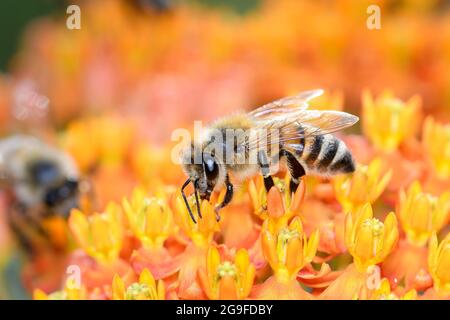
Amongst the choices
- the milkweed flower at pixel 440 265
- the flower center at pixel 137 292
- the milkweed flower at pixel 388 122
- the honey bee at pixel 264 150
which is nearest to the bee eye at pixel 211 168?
the honey bee at pixel 264 150

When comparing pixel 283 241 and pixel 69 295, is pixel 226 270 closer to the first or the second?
pixel 283 241

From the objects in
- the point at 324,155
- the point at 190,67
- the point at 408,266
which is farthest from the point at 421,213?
the point at 190,67

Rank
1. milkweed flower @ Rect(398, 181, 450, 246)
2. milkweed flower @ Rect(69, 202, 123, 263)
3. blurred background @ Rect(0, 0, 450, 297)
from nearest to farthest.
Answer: milkweed flower @ Rect(398, 181, 450, 246), milkweed flower @ Rect(69, 202, 123, 263), blurred background @ Rect(0, 0, 450, 297)

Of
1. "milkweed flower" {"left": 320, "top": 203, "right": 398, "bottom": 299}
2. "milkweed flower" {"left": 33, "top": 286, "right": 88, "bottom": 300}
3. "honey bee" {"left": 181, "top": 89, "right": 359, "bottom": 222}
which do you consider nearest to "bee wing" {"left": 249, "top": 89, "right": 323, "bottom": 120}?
"honey bee" {"left": 181, "top": 89, "right": 359, "bottom": 222}

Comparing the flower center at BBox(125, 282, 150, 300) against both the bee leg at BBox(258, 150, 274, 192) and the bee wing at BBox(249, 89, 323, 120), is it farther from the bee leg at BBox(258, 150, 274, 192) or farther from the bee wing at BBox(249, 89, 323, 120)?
the bee wing at BBox(249, 89, 323, 120)

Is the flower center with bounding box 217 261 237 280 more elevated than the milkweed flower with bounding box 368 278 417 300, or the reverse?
the flower center with bounding box 217 261 237 280
